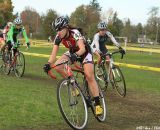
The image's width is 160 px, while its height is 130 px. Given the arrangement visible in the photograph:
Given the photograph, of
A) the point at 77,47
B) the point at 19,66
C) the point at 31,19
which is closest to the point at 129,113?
the point at 77,47

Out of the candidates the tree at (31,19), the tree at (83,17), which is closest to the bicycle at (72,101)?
the tree at (83,17)

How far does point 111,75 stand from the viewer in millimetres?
11898

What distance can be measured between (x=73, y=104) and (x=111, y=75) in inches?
178

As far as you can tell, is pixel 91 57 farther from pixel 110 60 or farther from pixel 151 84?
pixel 151 84

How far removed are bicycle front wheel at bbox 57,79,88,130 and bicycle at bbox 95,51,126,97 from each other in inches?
160

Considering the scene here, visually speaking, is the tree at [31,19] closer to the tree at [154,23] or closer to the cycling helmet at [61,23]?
the tree at [154,23]

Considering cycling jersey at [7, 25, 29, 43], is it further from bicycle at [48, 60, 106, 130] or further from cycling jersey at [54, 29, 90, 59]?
bicycle at [48, 60, 106, 130]

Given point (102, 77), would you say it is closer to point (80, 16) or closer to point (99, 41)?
point (99, 41)

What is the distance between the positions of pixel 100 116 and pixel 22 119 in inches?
60.3

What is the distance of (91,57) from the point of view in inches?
318

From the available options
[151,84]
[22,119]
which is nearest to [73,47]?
[22,119]

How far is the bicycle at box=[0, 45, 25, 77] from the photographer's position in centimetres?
1525

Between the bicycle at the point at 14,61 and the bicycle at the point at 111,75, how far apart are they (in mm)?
3909

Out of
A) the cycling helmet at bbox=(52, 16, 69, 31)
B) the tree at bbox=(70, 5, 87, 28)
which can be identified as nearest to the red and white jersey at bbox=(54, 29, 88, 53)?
the cycling helmet at bbox=(52, 16, 69, 31)
